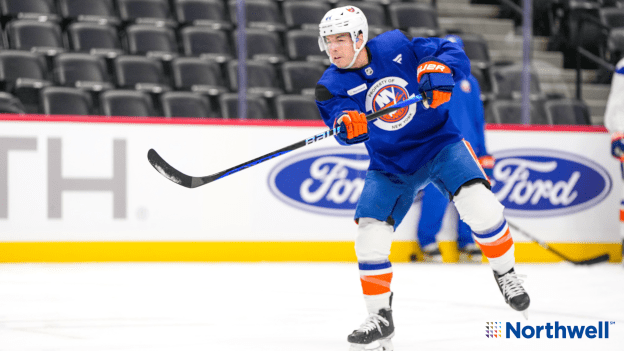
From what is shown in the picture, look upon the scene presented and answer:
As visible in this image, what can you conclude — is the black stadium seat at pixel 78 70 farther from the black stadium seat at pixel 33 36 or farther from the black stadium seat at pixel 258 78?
the black stadium seat at pixel 258 78

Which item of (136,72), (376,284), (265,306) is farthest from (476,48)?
(376,284)

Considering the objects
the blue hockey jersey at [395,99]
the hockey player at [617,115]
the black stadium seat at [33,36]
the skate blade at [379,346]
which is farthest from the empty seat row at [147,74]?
the skate blade at [379,346]

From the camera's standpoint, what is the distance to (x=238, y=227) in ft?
17.2

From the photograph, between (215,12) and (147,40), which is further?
(215,12)

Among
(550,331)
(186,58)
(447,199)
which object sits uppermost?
(186,58)

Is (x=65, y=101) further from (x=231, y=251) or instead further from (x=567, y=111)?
(x=567, y=111)

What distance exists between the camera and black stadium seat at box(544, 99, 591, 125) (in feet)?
18.8

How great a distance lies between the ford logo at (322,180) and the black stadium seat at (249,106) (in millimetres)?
636

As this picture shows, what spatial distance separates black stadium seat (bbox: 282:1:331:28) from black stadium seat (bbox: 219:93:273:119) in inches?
54.8

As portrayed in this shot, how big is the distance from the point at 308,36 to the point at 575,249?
2788mm

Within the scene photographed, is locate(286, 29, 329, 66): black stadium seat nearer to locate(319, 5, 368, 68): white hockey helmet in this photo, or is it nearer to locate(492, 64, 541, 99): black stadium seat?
locate(492, 64, 541, 99): black stadium seat

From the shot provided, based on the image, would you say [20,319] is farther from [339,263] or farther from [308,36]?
[308,36]

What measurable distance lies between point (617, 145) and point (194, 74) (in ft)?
10.3

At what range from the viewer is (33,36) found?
623 centimetres
